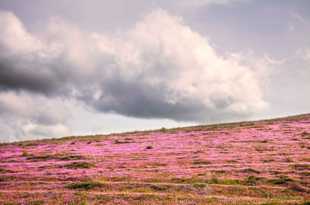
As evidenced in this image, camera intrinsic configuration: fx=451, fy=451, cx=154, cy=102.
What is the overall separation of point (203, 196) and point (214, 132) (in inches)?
1280

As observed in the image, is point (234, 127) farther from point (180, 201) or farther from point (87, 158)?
point (180, 201)

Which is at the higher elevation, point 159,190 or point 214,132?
point 214,132

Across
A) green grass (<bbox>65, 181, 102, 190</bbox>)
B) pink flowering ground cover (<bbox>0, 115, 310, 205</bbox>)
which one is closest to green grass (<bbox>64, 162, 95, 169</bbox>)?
pink flowering ground cover (<bbox>0, 115, 310, 205</bbox>)

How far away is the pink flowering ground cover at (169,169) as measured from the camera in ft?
88.0

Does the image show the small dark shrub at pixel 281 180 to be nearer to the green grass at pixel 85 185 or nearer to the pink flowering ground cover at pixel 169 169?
the pink flowering ground cover at pixel 169 169

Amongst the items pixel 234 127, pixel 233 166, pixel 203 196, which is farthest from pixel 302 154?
pixel 234 127

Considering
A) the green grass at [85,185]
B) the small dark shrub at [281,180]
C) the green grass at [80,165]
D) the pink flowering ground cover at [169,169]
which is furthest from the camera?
the green grass at [80,165]

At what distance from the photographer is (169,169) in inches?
1391

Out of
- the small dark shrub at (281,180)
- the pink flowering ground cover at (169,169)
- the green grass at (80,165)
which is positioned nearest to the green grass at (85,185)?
the pink flowering ground cover at (169,169)

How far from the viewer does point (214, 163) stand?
124 feet

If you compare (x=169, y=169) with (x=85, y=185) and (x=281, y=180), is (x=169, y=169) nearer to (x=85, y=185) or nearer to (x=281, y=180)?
(x=85, y=185)

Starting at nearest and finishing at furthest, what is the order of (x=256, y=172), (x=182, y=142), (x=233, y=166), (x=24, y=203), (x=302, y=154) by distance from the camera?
(x=24, y=203) → (x=256, y=172) → (x=233, y=166) → (x=302, y=154) → (x=182, y=142)

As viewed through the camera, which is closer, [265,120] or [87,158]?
[87,158]

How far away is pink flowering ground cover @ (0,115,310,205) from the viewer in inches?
1056
